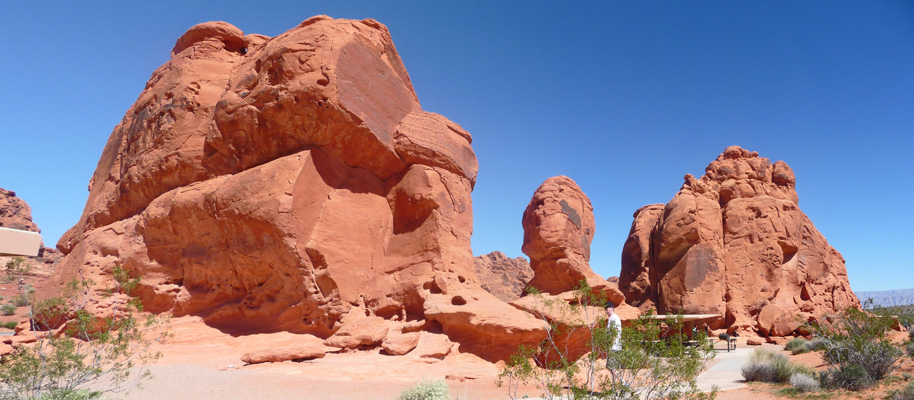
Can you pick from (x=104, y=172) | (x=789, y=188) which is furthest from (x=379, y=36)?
(x=789, y=188)

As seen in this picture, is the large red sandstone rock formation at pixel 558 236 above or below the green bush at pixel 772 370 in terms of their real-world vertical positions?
above

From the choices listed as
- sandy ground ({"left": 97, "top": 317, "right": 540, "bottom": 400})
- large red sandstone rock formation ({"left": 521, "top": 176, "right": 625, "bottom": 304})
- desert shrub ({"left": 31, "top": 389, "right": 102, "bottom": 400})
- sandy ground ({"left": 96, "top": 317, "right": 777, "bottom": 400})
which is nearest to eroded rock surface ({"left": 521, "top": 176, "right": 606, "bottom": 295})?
large red sandstone rock formation ({"left": 521, "top": 176, "right": 625, "bottom": 304})

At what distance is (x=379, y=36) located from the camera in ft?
59.3

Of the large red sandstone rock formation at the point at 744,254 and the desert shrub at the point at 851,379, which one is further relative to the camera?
the large red sandstone rock formation at the point at 744,254

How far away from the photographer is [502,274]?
48.2 m

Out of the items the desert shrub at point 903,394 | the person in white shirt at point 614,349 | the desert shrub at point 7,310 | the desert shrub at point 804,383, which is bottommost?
the desert shrub at point 804,383

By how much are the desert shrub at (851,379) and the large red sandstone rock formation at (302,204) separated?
6.17m

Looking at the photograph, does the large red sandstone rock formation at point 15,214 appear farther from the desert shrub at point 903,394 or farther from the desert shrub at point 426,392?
the desert shrub at point 903,394

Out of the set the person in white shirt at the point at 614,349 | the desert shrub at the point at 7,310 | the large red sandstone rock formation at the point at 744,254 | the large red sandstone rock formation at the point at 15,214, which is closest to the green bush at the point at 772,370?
the person in white shirt at the point at 614,349

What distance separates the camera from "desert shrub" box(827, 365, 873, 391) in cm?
979

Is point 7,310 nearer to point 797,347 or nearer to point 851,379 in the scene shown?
point 851,379

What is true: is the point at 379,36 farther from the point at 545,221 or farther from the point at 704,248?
the point at 704,248

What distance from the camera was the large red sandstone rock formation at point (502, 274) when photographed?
141 feet

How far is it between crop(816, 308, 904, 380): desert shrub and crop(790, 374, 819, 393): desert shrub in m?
1.02
